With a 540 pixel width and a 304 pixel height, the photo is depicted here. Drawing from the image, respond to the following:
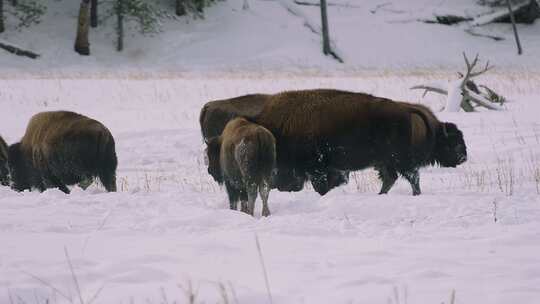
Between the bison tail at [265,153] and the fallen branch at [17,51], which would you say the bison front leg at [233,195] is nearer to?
the bison tail at [265,153]

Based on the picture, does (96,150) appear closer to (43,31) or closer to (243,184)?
(243,184)

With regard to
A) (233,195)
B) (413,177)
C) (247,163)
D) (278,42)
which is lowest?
(278,42)

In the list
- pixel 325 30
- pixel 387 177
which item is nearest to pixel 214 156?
pixel 387 177

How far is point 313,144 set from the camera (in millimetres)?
7867

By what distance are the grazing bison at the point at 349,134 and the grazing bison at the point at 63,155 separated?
195 cm

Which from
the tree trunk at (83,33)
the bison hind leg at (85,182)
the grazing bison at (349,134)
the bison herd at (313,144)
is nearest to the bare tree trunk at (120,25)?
the tree trunk at (83,33)

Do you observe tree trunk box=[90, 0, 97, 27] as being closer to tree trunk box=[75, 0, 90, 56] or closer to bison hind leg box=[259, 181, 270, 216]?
tree trunk box=[75, 0, 90, 56]

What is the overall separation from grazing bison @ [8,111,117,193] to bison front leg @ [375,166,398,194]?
125 inches

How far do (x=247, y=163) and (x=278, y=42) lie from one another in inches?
1282

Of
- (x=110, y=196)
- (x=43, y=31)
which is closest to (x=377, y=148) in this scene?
(x=110, y=196)

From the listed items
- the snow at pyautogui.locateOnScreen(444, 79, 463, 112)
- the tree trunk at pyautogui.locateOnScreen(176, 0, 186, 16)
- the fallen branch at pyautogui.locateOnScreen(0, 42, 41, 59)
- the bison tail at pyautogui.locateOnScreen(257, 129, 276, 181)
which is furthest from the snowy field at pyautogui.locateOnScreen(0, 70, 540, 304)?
the tree trunk at pyautogui.locateOnScreen(176, 0, 186, 16)

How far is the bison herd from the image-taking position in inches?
295

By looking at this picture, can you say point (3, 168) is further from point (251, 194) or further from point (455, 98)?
point (455, 98)

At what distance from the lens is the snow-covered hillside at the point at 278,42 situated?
34906 millimetres
